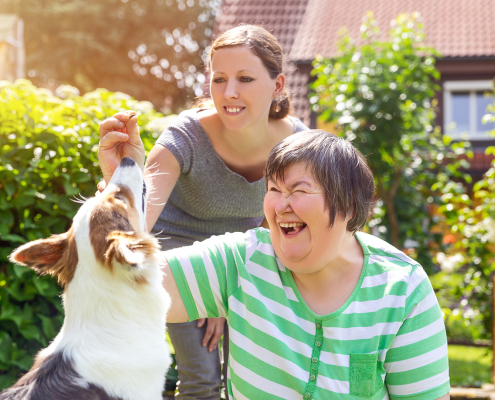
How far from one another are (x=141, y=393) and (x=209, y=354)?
2.91 ft

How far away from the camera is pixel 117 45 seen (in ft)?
83.7

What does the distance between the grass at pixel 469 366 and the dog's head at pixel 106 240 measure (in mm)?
4988

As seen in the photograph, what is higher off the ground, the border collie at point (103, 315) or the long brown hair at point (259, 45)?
the long brown hair at point (259, 45)

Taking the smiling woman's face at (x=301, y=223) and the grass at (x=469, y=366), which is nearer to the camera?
the smiling woman's face at (x=301, y=223)

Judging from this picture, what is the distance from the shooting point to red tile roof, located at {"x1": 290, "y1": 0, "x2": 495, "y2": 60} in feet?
39.3

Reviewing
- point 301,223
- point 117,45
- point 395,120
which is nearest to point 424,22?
point 395,120

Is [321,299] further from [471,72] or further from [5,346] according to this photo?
[471,72]

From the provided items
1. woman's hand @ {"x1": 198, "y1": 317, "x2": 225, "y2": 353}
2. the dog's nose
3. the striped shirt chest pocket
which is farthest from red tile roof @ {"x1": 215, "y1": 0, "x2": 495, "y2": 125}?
the striped shirt chest pocket

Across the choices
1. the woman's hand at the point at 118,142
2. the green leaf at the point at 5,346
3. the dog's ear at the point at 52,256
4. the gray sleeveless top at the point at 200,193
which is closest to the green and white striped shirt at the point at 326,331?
the dog's ear at the point at 52,256

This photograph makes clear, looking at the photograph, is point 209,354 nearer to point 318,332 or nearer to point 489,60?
point 318,332

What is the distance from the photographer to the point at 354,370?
182 cm

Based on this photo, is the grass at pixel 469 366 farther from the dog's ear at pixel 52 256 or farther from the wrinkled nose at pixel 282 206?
the dog's ear at pixel 52 256

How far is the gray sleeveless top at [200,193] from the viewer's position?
273 centimetres

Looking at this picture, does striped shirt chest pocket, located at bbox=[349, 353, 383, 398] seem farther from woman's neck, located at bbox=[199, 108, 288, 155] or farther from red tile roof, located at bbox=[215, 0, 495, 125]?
red tile roof, located at bbox=[215, 0, 495, 125]
